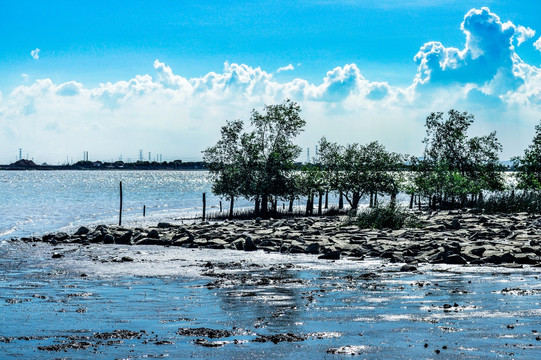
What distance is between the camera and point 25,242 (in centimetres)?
2900

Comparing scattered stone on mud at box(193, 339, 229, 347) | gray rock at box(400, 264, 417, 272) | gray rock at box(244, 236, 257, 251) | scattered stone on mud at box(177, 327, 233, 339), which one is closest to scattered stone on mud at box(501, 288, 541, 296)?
gray rock at box(400, 264, 417, 272)

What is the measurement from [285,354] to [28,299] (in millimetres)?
7297

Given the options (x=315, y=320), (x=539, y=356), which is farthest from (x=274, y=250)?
(x=539, y=356)

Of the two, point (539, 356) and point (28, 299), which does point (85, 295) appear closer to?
point (28, 299)

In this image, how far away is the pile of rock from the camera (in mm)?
18812

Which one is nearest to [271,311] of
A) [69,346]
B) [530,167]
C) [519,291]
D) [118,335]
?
[118,335]

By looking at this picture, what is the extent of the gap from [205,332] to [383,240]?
15372 mm

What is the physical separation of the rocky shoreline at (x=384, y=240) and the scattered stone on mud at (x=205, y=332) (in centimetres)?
864

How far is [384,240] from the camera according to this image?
23797 millimetres

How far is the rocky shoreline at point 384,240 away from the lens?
735 inches

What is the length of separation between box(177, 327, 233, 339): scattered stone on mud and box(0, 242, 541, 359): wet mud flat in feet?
0.11

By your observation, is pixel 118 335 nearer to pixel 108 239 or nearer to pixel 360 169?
pixel 108 239

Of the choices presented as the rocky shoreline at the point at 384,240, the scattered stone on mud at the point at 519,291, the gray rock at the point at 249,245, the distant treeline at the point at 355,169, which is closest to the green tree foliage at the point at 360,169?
the distant treeline at the point at 355,169

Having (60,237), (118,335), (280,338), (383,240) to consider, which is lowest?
(60,237)
